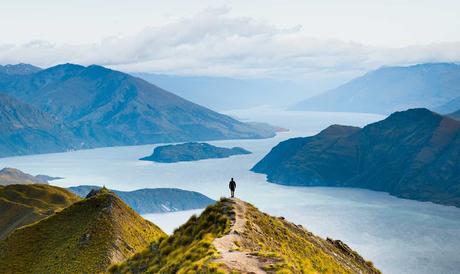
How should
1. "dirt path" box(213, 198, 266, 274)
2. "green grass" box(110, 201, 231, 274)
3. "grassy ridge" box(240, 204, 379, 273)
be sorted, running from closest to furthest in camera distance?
"dirt path" box(213, 198, 266, 274) < "green grass" box(110, 201, 231, 274) < "grassy ridge" box(240, 204, 379, 273)

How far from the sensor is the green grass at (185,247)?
53.2m

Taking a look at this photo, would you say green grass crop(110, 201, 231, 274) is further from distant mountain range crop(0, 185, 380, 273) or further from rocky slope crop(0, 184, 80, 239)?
rocky slope crop(0, 184, 80, 239)

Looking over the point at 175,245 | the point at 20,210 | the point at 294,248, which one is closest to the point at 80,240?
the point at 175,245

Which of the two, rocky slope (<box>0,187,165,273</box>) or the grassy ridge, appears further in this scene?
rocky slope (<box>0,187,165,273</box>)

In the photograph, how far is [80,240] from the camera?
118500 millimetres

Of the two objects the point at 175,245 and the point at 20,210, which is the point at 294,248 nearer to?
the point at 175,245

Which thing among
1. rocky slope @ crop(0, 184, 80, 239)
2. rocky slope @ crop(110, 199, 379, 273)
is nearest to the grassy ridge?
rocky slope @ crop(110, 199, 379, 273)

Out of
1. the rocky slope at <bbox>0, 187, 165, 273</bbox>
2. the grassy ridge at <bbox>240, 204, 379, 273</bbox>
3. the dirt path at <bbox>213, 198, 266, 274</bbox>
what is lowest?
the rocky slope at <bbox>0, 187, 165, 273</bbox>

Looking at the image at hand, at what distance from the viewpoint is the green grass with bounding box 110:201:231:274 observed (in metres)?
53.2

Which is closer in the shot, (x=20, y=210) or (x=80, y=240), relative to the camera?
(x=80, y=240)

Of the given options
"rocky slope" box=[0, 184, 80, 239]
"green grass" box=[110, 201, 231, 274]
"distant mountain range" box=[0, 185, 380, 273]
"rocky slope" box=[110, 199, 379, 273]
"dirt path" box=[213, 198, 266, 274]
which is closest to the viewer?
"dirt path" box=[213, 198, 266, 274]

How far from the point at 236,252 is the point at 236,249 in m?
1.50

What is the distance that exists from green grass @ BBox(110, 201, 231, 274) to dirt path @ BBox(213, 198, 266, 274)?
2.71ft

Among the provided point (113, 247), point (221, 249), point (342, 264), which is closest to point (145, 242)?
Result: point (113, 247)
